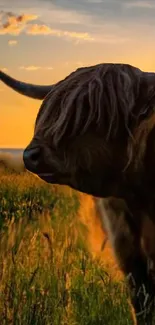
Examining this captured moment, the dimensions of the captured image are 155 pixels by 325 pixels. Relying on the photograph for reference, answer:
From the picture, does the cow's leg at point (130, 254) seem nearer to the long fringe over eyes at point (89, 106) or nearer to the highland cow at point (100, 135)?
the highland cow at point (100, 135)

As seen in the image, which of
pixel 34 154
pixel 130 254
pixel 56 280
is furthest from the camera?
pixel 56 280

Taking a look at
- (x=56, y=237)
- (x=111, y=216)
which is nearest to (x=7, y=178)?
(x=56, y=237)

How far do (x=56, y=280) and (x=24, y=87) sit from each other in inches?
21.8

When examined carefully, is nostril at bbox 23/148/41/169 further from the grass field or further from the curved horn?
the grass field

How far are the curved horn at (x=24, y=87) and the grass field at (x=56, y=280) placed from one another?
0.31 m

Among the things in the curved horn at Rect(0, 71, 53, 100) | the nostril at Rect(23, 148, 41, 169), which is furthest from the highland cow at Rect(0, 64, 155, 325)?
the curved horn at Rect(0, 71, 53, 100)

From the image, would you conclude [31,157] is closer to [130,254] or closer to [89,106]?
[89,106]

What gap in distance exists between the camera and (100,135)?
222 cm

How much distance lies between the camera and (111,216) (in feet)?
7.93

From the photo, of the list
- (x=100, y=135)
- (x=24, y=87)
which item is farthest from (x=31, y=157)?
(x=24, y=87)

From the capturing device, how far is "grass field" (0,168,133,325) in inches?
102

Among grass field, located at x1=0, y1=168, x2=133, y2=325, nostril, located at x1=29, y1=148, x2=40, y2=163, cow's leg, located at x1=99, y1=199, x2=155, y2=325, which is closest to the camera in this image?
nostril, located at x1=29, y1=148, x2=40, y2=163

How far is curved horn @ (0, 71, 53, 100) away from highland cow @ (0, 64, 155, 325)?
129 mm

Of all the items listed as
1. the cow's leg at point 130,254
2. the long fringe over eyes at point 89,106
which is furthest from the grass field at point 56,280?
the long fringe over eyes at point 89,106
